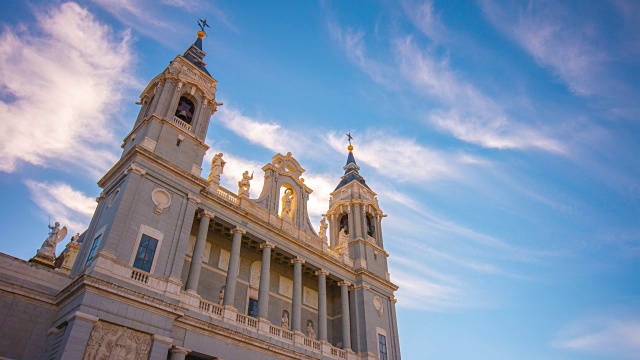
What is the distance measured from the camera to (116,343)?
19.7 m

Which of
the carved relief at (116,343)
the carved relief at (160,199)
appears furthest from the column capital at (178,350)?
the carved relief at (160,199)

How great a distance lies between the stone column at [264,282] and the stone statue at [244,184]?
3870mm

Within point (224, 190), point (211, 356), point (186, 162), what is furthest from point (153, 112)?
point (211, 356)

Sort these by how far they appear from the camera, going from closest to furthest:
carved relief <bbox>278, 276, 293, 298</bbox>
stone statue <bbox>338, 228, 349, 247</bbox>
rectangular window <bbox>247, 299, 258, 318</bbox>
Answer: rectangular window <bbox>247, 299, 258, 318</bbox> < carved relief <bbox>278, 276, 293, 298</bbox> < stone statue <bbox>338, 228, 349, 247</bbox>

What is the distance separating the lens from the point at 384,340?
1382 inches

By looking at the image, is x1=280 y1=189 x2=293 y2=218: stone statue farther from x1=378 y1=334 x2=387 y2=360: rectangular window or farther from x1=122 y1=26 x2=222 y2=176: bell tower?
x1=378 y1=334 x2=387 y2=360: rectangular window

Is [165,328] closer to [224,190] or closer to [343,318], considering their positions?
[224,190]

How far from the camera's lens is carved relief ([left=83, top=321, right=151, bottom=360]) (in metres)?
19.0

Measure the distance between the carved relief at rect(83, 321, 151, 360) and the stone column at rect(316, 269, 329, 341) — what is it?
44.1 ft

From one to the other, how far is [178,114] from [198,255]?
393 inches

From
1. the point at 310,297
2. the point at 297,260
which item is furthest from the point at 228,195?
the point at 310,297

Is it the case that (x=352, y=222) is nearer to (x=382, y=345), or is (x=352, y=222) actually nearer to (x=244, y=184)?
(x=382, y=345)

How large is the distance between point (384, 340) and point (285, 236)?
11741 mm

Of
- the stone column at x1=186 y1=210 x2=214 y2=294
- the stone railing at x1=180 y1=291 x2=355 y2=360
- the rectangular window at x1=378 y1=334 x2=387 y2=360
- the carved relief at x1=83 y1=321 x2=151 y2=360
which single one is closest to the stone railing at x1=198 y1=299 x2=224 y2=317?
the stone railing at x1=180 y1=291 x2=355 y2=360
